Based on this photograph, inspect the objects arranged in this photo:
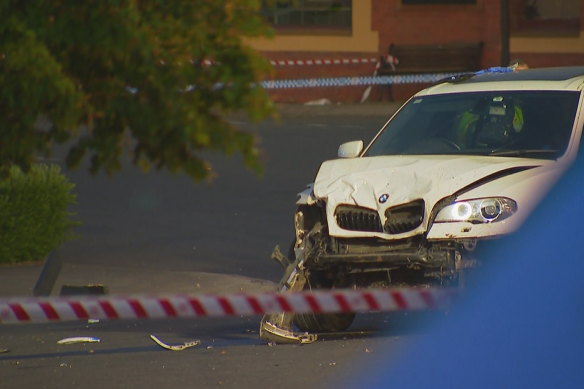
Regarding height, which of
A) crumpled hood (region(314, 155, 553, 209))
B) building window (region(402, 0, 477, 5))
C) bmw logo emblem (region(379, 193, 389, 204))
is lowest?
building window (region(402, 0, 477, 5))

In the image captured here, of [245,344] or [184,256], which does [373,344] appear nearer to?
[245,344]

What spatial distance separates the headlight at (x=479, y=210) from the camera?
27.8 feet

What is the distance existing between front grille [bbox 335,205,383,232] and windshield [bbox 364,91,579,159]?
1.09m

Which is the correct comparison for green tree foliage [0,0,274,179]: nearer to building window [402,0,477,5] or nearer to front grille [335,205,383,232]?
front grille [335,205,383,232]

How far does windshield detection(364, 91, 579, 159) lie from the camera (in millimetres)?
9289

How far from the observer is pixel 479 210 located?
8.50 meters

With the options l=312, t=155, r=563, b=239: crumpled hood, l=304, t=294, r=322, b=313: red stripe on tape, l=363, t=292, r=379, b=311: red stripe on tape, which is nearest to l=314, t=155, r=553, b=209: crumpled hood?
l=312, t=155, r=563, b=239: crumpled hood

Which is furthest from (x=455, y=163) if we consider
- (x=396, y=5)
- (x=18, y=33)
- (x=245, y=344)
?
(x=396, y=5)

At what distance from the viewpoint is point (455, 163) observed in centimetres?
888

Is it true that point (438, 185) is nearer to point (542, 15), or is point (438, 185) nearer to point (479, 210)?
point (479, 210)

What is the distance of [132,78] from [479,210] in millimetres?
3795

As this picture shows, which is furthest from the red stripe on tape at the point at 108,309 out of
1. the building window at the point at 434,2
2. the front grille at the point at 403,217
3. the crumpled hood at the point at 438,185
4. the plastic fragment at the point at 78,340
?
the building window at the point at 434,2

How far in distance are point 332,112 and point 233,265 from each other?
646 inches

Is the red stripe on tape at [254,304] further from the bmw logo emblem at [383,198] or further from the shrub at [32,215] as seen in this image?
the shrub at [32,215]
